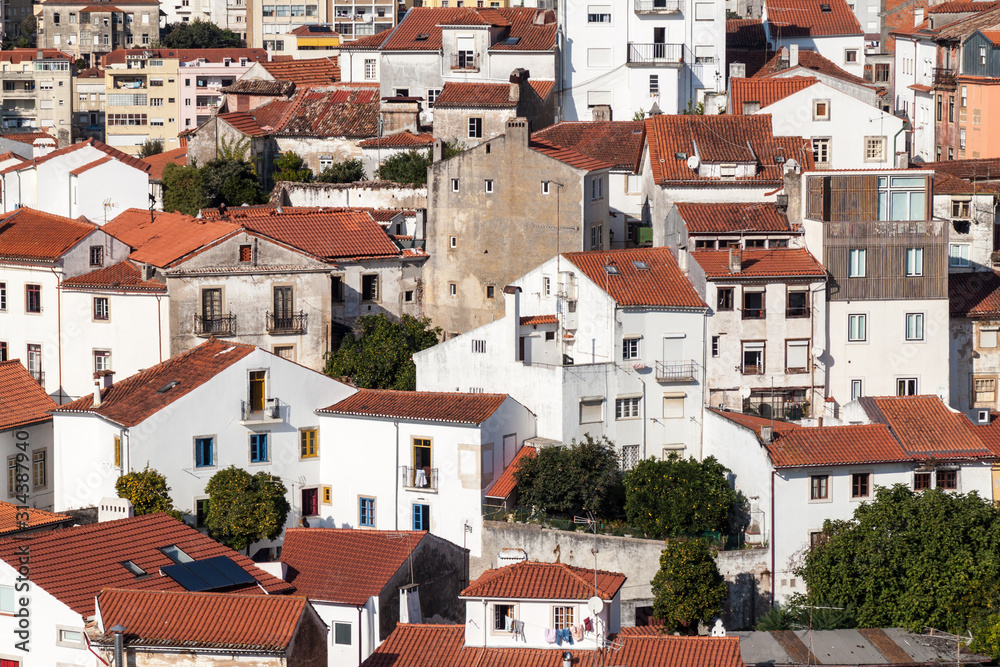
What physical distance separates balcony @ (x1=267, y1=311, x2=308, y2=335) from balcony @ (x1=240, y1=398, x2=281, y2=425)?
5.44 metres

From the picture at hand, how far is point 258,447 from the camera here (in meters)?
58.4

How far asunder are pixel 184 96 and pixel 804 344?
84.9 meters

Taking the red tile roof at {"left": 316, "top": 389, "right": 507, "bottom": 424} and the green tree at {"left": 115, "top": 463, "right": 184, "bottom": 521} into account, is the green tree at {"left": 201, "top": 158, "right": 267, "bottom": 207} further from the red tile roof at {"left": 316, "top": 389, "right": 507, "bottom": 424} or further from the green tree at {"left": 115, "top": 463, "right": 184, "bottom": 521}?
the green tree at {"left": 115, "top": 463, "right": 184, "bottom": 521}

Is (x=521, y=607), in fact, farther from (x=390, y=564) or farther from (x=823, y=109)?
(x=823, y=109)

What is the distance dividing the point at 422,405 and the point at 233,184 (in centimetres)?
2175

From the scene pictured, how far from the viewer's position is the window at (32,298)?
65.7 m

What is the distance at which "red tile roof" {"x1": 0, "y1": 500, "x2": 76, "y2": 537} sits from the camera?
170 feet

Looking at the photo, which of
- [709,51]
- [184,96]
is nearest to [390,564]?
[709,51]

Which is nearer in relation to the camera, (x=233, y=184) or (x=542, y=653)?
(x=542, y=653)

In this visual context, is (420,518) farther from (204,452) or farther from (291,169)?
(291,169)

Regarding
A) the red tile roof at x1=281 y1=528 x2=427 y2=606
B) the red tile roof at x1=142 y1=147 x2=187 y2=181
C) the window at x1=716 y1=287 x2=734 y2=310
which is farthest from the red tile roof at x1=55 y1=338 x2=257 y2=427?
the red tile roof at x1=142 y1=147 x2=187 y2=181

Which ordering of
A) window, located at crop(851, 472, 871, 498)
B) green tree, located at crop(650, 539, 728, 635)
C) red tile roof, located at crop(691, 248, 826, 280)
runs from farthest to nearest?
red tile roof, located at crop(691, 248, 826, 280) < window, located at crop(851, 472, 871, 498) < green tree, located at crop(650, 539, 728, 635)

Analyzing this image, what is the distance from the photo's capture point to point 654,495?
55.5 meters

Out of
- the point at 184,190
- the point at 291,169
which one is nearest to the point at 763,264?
the point at 291,169
